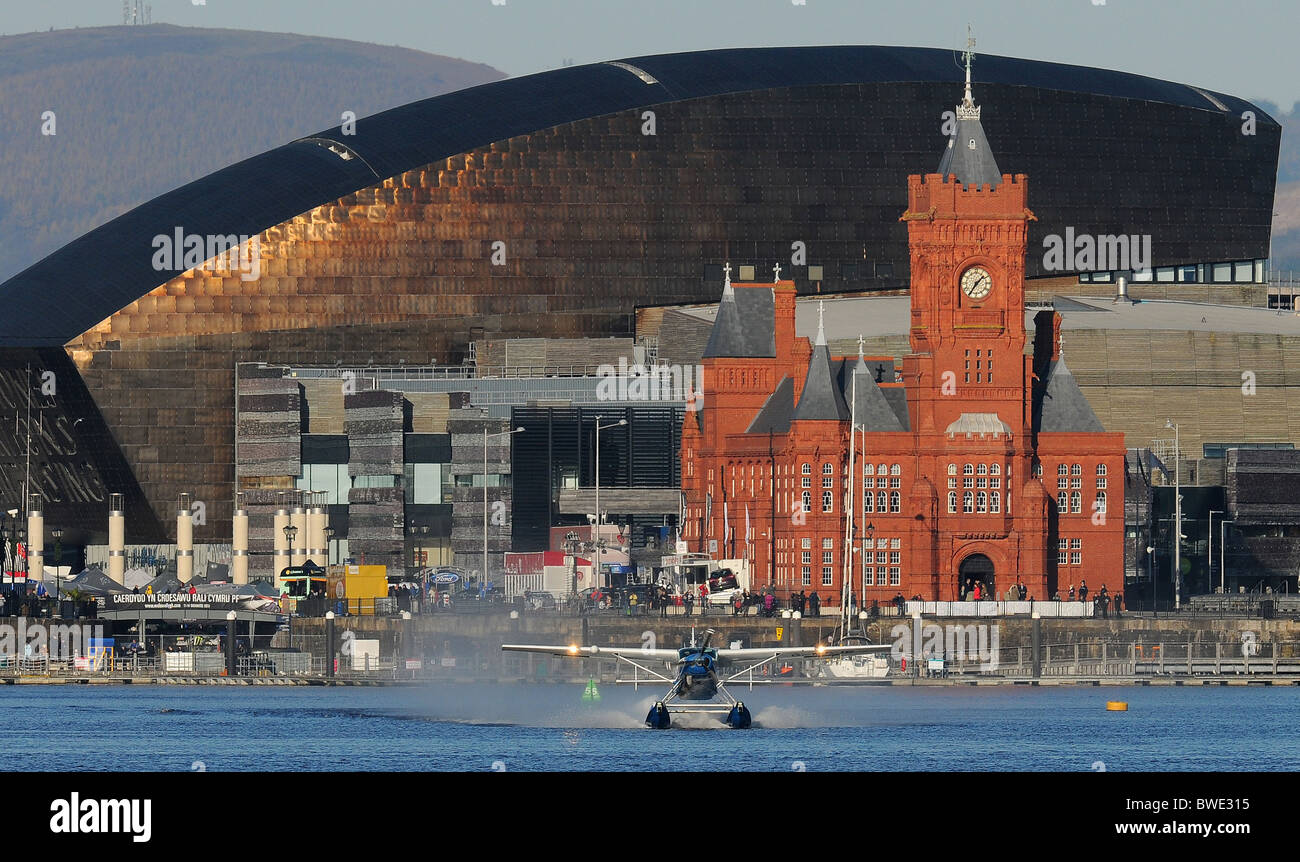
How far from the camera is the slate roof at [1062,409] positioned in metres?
139

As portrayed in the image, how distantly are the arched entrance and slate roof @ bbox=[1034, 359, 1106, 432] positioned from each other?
8720 millimetres

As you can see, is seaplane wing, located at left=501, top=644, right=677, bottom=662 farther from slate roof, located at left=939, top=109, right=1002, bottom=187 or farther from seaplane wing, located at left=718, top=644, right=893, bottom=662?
slate roof, located at left=939, top=109, right=1002, bottom=187

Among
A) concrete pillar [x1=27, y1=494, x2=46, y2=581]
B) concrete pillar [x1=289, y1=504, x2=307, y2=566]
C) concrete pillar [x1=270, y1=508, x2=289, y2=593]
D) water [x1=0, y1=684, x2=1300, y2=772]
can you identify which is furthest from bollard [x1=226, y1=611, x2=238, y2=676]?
concrete pillar [x1=289, y1=504, x2=307, y2=566]

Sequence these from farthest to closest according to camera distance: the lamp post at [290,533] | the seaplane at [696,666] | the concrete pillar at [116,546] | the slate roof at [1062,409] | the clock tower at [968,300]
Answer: the concrete pillar at [116,546]
the lamp post at [290,533]
the slate roof at [1062,409]
the clock tower at [968,300]
the seaplane at [696,666]

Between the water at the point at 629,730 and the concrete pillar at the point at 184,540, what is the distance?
212ft

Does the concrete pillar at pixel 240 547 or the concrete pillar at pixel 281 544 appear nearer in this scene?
the concrete pillar at pixel 281 544

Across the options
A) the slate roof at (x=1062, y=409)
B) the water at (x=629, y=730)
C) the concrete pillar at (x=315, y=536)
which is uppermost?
the slate roof at (x=1062, y=409)

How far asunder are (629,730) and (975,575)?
50664 mm

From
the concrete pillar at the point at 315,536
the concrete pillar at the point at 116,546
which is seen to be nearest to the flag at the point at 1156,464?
the concrete pillar at the point at 315,536

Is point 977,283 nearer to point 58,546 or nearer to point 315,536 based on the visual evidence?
point 315,536

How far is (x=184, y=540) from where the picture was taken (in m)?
181

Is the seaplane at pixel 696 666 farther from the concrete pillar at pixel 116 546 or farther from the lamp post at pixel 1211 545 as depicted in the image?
the concrete pillar at pixel 116 546

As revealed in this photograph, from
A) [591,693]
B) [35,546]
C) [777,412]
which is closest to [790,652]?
[591,693]
